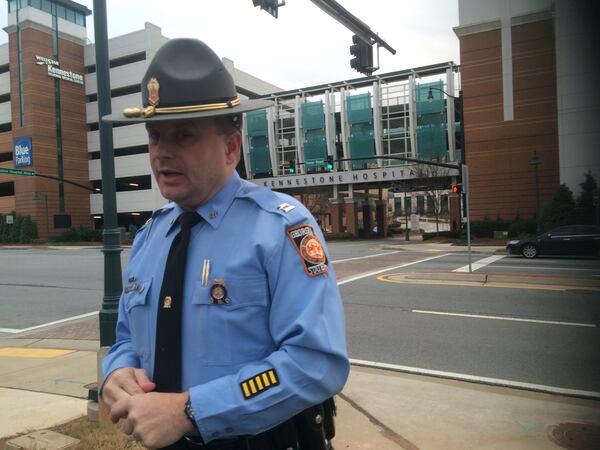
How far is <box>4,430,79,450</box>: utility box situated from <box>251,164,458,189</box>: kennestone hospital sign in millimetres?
40439

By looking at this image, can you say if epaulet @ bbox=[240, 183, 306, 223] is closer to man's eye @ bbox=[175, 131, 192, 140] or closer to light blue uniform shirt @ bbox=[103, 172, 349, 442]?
light blue uniform shirt @ bbox=[103, 172, 349, 442]

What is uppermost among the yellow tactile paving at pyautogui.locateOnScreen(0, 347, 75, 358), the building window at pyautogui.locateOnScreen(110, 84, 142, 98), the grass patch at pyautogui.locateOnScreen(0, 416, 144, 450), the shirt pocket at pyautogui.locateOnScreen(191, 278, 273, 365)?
the building window at pyautogui.locateOnScreen(110, 84, 142, 98)

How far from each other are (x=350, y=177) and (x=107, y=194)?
43.4m

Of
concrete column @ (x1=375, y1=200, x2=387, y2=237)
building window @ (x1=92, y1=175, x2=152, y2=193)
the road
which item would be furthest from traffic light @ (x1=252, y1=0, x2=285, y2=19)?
concrete column @ (x1=375, y1=200, x2=387, y2=237)

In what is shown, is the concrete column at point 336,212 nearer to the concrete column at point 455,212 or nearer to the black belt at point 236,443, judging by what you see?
the concrete column at point 455,212

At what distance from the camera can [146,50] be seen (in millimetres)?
48281

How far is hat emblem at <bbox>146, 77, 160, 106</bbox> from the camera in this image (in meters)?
1.64

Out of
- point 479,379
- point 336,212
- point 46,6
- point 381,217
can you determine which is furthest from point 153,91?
point 46,6

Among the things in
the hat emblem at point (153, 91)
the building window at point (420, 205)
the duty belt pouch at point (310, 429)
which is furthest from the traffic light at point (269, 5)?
the building window at point (420, 205)

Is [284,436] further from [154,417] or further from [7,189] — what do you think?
[7,189]

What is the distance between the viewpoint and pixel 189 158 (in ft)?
5.39

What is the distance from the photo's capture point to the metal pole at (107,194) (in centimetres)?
464

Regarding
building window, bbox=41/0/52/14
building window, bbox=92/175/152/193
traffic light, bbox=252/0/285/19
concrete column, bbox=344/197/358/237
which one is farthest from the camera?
building window, bbox=92/175/152/193

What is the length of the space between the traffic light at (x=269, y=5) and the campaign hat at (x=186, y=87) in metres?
7.32
